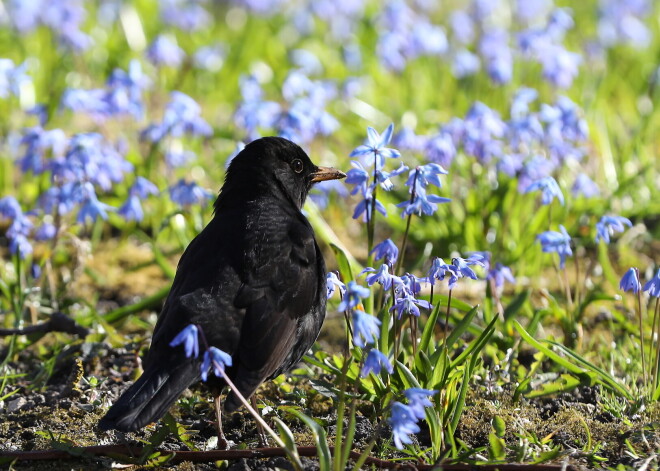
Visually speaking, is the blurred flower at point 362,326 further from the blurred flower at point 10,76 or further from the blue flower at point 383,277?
the blurred flower at point 10,76

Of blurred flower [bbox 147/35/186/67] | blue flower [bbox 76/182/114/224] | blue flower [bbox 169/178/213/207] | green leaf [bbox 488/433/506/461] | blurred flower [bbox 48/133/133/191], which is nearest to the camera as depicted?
green leaf [bbox 488/433/506/461]

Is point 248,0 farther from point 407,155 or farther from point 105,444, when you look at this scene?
point 105,444

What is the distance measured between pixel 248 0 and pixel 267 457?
676 centimetres

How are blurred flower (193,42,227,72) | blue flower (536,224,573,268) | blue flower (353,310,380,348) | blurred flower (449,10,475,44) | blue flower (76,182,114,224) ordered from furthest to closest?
blurred flower (449,10,475,44), blurred flower (193,42,227,72), blue flower (76,182,114,224), blue flower (536,224,573,268), blue flower (353,310,380,348)

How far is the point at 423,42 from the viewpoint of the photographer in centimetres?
724

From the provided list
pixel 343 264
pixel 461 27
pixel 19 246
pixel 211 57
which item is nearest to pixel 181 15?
pixel 211 57

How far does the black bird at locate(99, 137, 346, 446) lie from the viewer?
3293 millimetres

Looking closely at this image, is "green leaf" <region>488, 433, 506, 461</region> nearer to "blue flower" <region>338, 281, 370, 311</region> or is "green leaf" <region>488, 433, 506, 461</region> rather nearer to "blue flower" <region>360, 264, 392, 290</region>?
"blue flower" <region>360, 264, 392, 290</region>

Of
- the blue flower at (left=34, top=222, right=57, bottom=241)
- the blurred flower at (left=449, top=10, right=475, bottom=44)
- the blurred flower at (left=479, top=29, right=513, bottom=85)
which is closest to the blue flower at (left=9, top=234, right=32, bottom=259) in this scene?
the blue flower at (left=34, top=222, right=57, bottom=241)

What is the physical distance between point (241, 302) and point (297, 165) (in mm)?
1009

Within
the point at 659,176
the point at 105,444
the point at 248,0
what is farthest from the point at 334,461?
the point at 248,0

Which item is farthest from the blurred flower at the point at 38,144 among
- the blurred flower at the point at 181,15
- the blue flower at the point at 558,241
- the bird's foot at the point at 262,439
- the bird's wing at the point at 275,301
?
the blurred flower at the point at 181,15

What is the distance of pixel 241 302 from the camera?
3605mm

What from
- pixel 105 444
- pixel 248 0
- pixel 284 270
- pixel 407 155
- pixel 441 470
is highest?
pixel 248 0
